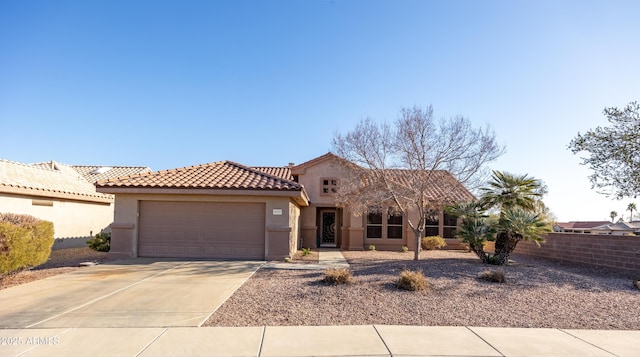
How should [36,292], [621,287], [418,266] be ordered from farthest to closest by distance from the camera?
[418,266] → [621,287] → [36,292]

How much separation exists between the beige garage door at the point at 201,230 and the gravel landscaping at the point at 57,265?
1966 millimetres

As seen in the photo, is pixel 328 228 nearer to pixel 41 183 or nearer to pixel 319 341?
pixel 41 183

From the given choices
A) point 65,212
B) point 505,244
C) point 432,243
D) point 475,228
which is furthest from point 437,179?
point 65,212

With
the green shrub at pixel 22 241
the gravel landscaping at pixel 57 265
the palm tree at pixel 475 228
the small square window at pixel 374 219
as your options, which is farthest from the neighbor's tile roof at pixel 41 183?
the palm tree at pixel 475 228

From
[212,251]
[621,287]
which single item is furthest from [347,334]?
[212,251]

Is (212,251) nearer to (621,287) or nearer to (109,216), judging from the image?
(109,216)

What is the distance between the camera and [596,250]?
14828 millimetres

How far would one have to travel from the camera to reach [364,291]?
929cm

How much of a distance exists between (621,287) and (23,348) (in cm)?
1336

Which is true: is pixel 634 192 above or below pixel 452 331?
above

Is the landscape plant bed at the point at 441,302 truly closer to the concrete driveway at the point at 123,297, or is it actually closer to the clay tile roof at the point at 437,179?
the concrete driveway at the point at 123,297

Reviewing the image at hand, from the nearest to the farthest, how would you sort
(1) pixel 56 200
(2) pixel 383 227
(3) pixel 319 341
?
(3) pixel 319 341
(1) pixel 56 200
(2) pixel 383 227

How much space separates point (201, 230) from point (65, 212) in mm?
8320

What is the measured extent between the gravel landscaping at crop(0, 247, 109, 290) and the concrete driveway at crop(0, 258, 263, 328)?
53 centimetres
